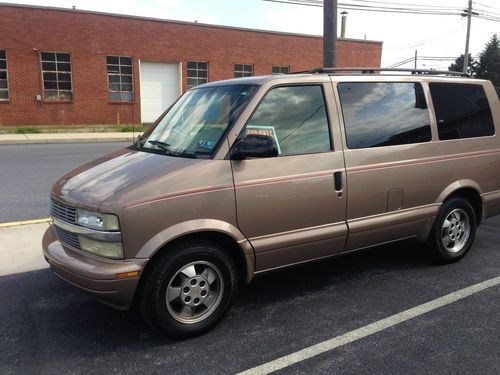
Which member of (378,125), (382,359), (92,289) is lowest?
(382,359)

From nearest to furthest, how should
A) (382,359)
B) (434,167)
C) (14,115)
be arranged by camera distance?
(382,359), (434,167), (14,115)

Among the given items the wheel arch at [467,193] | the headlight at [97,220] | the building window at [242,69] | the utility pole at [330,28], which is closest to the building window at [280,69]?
the building window at [242,69]

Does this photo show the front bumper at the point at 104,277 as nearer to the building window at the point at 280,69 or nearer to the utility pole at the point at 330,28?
the utility pole at the point at 330,28

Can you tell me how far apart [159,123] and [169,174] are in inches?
52.6

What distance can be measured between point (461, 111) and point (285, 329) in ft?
9.96

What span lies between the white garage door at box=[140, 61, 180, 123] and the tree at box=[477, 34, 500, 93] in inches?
1699

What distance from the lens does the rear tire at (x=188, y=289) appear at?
3250mm

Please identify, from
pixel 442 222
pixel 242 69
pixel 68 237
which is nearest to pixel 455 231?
pixel 442 222

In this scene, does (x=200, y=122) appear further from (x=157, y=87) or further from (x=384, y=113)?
(x=157, y=87)

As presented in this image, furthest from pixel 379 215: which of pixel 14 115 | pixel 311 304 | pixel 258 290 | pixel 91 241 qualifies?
pixel 14 115

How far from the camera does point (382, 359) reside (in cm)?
313

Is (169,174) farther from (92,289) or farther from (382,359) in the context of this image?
(382,359)

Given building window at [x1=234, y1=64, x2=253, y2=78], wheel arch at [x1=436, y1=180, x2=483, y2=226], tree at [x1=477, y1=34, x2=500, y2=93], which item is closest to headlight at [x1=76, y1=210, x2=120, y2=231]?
wheel arch at [x1=436, y1=180, x2=483, y2=226]

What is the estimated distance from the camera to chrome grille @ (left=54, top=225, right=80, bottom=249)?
332 cm
